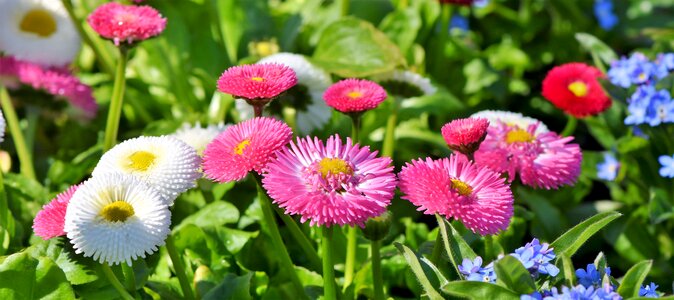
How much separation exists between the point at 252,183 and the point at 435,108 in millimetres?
584

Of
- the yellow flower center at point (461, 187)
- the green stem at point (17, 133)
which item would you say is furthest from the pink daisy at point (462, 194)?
the green stem at point (17, 133)

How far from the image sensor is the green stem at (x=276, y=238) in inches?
62.1

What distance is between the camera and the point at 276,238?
1636 millimetres

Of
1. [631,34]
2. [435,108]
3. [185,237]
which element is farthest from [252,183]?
[631,34]

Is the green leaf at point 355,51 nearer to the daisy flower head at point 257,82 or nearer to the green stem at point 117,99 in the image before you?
the green stem at point 117,99

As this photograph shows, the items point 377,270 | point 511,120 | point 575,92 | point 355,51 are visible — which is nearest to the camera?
point 377,270

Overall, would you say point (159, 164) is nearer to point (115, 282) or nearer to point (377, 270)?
point (115, 282)

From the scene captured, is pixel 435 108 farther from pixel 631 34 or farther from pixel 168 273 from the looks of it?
pixel 631 34

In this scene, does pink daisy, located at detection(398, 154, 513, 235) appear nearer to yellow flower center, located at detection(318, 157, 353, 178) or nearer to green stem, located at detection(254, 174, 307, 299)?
yellow flower center, located at detection(318, 157, 353, 178)

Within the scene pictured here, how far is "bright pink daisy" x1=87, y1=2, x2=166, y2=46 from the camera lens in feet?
5.94

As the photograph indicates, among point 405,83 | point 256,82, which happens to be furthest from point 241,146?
point 405,83

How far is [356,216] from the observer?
4.41 feet

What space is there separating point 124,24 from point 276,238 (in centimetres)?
55

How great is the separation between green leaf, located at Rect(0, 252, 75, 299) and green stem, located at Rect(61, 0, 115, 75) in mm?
967
